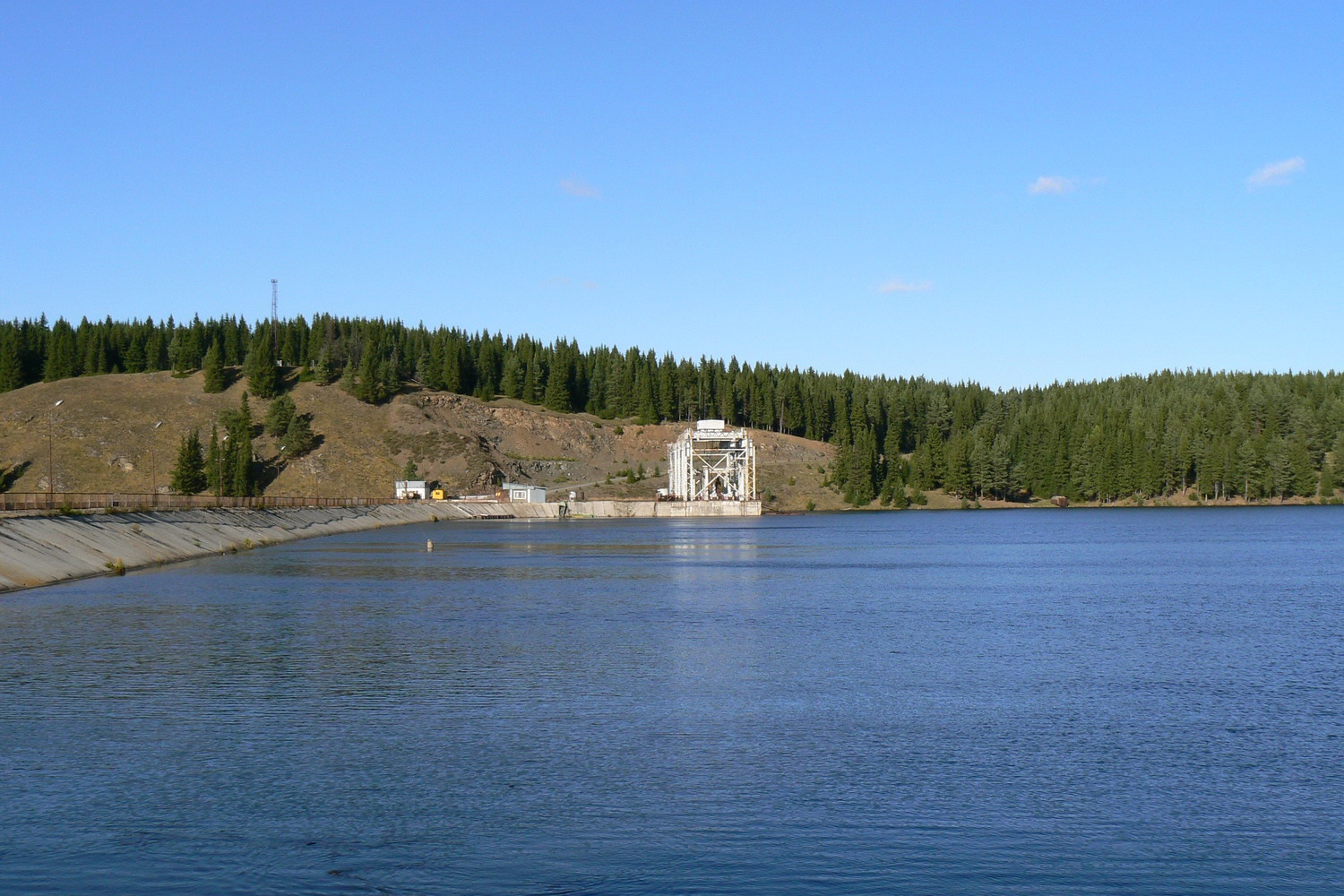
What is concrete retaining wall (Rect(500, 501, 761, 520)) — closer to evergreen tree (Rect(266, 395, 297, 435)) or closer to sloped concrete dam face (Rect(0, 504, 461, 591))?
evergreen tree (Rect(266, 395, 297, 435))

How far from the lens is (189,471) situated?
164m

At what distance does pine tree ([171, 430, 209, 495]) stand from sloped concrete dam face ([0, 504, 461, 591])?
45.1 meters

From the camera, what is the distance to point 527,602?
156 ft

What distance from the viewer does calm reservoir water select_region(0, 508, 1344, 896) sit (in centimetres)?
1472

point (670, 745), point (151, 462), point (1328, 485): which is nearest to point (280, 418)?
point (151, 462)

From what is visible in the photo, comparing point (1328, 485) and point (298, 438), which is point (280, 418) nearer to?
point (298, 438)

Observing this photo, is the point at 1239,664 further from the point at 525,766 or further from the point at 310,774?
the point at 310,774

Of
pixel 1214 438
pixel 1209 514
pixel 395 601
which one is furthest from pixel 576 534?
pixel 1214 438

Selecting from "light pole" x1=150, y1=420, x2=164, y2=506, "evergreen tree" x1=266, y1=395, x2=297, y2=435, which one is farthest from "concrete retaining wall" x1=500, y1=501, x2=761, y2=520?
"light pole" x1=150, y1=420, x2=164, y2=506

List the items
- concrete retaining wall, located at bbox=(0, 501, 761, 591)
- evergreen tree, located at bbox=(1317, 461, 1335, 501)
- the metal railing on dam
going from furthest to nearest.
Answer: evergreen tree, located at bbox=(1317, 461, 1335, 501), the metal railing on dam, concrete retaining wall, located at bbox=(0, 501, 761, 591)

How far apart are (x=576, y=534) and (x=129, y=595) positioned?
74.6m

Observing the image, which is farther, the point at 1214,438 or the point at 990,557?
the point at 1214,438

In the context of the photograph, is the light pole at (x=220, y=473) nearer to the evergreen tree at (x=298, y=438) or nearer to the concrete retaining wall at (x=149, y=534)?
the evergreen tree at (x=298, y=438)

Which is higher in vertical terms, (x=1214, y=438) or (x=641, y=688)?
(x=1214, y=438)
